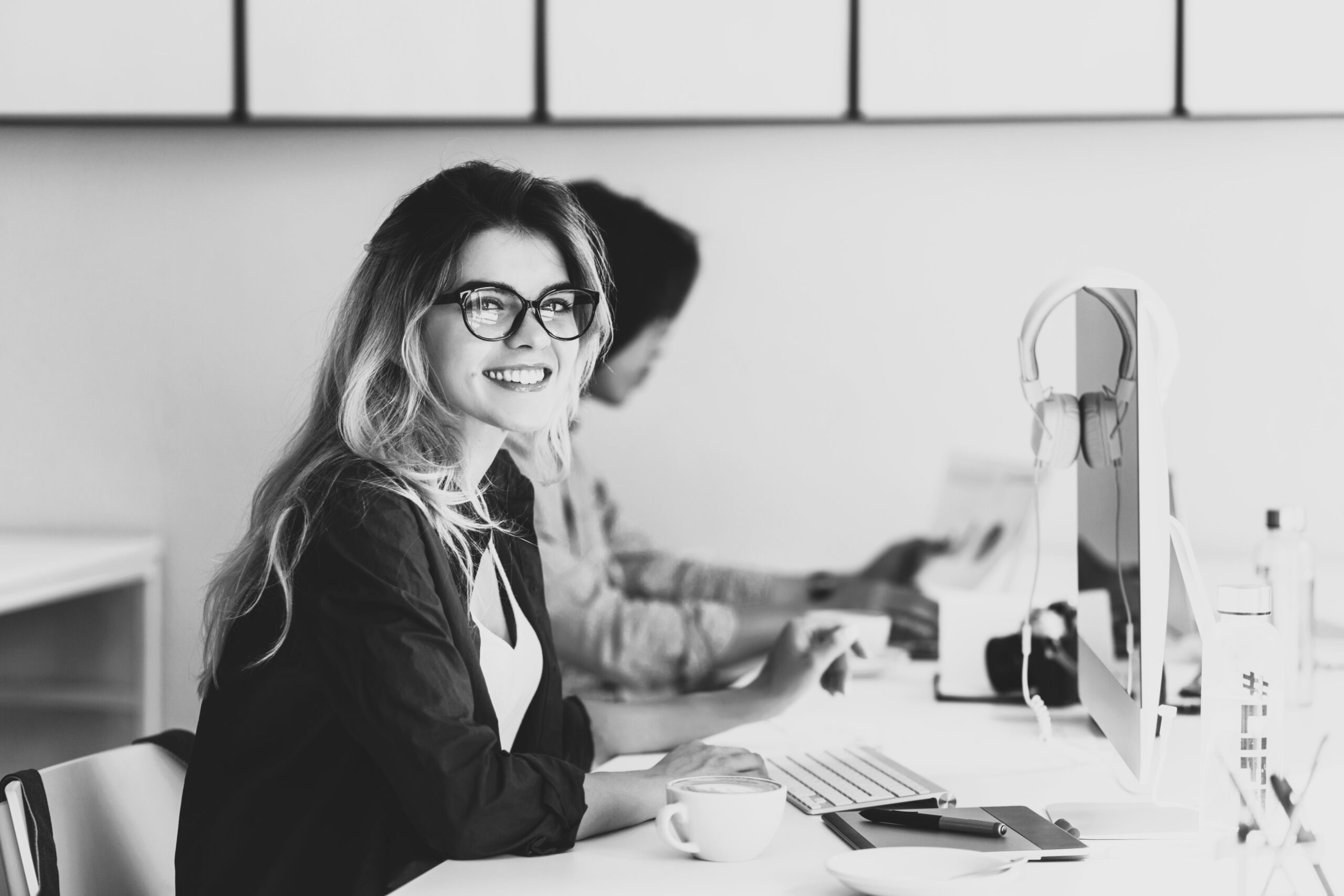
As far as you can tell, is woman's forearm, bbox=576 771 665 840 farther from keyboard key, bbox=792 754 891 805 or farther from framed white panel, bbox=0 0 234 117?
framed white panel, bbox=0 0 234 117

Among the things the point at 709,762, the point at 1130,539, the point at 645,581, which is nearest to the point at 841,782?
the point at 709,762

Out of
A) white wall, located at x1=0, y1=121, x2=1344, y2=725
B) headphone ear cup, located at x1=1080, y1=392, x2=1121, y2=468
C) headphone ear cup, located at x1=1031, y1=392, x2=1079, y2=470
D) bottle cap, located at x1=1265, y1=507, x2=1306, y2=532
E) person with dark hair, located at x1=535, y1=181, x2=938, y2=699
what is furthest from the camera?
white wall, located at x1=0, y1=121, x2=1344, y2=725

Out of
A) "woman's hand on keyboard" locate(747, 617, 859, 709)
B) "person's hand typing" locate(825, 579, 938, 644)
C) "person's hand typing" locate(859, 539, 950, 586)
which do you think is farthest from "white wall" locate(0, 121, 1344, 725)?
"woman's hand on keyboard" locate(747, 617, 859, 709)

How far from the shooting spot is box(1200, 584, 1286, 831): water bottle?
3.16ft

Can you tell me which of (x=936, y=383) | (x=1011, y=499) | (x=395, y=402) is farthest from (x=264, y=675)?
(x=936, y=383)

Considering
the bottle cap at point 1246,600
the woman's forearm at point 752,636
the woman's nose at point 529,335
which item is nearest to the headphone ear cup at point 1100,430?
the bottle cap at point 1246,600

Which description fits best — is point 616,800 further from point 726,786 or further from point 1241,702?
point 1241,702

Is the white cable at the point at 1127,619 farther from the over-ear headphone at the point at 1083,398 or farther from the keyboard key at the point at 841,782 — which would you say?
the keyboard key at the point at 841,782

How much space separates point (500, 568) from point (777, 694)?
335mm

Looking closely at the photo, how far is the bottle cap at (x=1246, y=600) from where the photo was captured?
98 centimetres

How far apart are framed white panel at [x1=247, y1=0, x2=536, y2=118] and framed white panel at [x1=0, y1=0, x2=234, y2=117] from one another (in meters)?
0.09

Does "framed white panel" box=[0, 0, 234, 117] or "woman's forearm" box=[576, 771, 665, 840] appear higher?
"framed white panel" box=[0, 0, 234, 117]

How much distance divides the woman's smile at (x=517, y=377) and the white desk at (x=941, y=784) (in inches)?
16.6

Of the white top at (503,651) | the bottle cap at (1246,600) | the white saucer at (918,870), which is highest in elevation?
the bottle cap at (1246,600)
